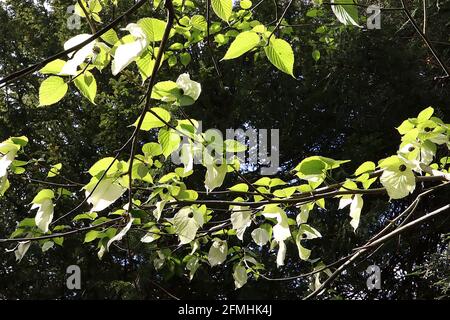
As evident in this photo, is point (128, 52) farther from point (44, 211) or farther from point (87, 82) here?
point (44, 211)

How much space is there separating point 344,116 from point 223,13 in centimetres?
495

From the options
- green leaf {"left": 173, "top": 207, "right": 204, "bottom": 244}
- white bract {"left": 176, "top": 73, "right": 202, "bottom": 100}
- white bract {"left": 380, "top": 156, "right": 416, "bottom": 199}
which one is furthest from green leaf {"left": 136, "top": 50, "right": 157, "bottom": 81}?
white bract {"left": 380, "top": 156, "right": 416, "bottom": 199}

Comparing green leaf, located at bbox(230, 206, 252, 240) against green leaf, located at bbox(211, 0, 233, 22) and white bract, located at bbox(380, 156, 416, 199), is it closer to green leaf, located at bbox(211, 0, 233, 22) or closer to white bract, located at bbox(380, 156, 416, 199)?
white bract, located at bbox(380, 156, 416, 199)

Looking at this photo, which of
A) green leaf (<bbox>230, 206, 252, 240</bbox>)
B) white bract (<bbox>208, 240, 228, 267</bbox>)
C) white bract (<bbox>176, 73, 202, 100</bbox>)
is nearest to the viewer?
white bract (<bbox>176, 73, 202, 100</bbox>)

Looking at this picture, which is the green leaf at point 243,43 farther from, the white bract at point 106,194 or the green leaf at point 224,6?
the white bract at point 106,194

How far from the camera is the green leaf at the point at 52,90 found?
60 centimetres

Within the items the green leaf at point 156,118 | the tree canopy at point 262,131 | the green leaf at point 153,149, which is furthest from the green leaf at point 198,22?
the tree canopy at point 262,131

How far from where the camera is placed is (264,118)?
5352 millimetres

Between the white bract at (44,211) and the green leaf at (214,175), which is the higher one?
the green leaf at (214,175)

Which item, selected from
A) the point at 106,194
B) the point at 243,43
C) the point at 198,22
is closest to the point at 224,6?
the point at 243,43

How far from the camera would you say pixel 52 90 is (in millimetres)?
601

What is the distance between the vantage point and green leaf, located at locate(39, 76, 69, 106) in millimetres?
595

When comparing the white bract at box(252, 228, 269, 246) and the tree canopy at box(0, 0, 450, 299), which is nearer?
the white bract at box(252, 228, 269, 246)
